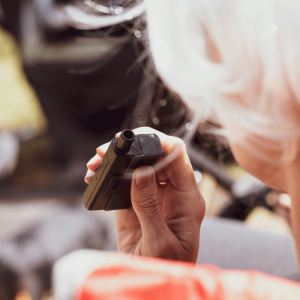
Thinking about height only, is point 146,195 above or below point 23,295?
above

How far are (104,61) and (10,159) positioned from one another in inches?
27.8

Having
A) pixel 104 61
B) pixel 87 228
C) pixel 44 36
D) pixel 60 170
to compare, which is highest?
pixel 44 36

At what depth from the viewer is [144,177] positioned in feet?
1.34

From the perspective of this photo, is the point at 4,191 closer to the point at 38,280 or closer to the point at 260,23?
the point at 38,280

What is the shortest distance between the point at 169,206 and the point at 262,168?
0.16 m

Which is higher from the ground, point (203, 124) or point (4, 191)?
point (203, 124)

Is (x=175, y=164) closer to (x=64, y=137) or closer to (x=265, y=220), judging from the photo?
(x=265, y=220)

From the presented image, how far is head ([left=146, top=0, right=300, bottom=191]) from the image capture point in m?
0.31

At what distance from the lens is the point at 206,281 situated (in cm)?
29

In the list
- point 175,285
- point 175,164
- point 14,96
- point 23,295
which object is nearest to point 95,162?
point 175,164

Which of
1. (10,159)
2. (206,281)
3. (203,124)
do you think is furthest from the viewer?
(10,159)

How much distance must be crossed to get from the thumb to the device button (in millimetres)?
20

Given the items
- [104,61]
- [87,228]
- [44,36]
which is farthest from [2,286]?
[44,36]

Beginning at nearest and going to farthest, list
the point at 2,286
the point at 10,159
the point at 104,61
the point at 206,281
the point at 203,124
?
the point at 206,281 < the point at 203,124 < the point at 2,286 < the point at 104,61 < the point at 10,159
